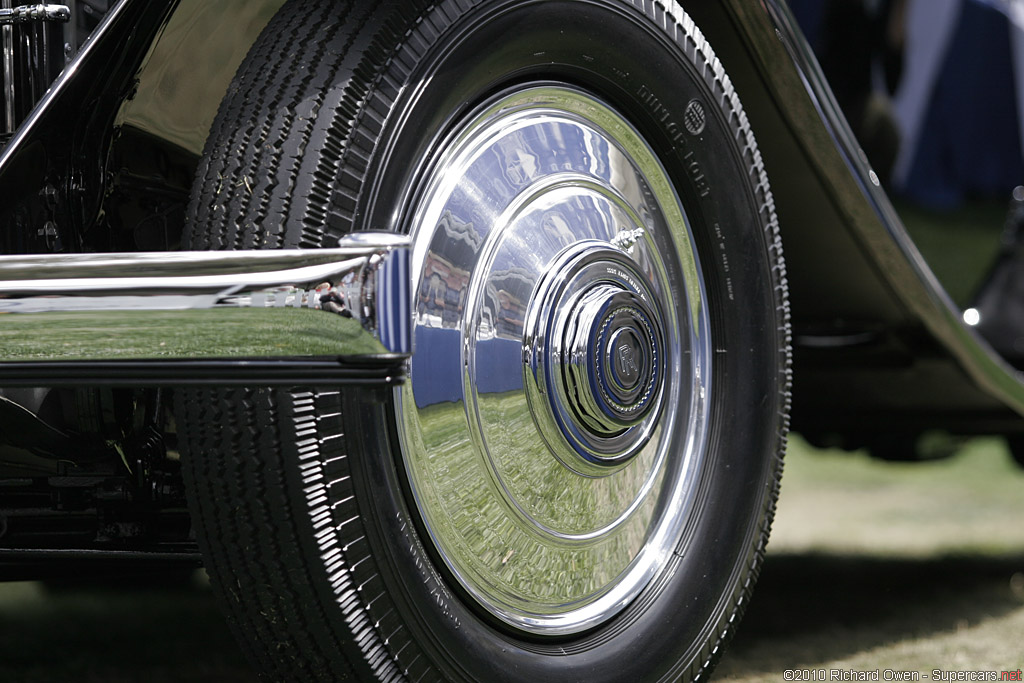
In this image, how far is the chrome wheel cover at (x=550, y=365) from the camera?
1240 mm

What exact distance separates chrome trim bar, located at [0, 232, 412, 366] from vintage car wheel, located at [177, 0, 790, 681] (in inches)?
4.9

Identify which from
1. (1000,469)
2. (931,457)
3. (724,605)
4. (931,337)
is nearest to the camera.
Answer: (724,605)

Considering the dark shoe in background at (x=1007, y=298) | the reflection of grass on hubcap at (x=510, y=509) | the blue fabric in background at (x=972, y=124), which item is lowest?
the reflection of grass on hubcap at (x=510, y=509)

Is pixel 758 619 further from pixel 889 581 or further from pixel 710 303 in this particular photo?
pixel 710 303

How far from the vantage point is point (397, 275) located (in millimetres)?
949

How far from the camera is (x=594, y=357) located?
1.36 metres

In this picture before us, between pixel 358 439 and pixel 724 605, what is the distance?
703 millimetres

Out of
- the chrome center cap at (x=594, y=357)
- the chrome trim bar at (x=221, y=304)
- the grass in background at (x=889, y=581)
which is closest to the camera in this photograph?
the chrome trim bar at (x=221, y=304)

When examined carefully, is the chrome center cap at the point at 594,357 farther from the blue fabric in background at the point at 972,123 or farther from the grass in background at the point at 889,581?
the blue fabric in background at the point at 972,123

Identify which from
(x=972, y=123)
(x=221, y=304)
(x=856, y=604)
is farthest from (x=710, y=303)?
(x=972, y=123)

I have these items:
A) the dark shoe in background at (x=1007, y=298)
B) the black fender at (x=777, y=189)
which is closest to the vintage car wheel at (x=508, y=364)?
the black fender at (x=777, y=189)

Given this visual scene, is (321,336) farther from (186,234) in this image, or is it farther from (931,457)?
(931,457)

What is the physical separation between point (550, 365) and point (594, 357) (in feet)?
0.19

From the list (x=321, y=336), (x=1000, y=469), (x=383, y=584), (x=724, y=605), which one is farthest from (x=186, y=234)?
(x=1000, y=469)
